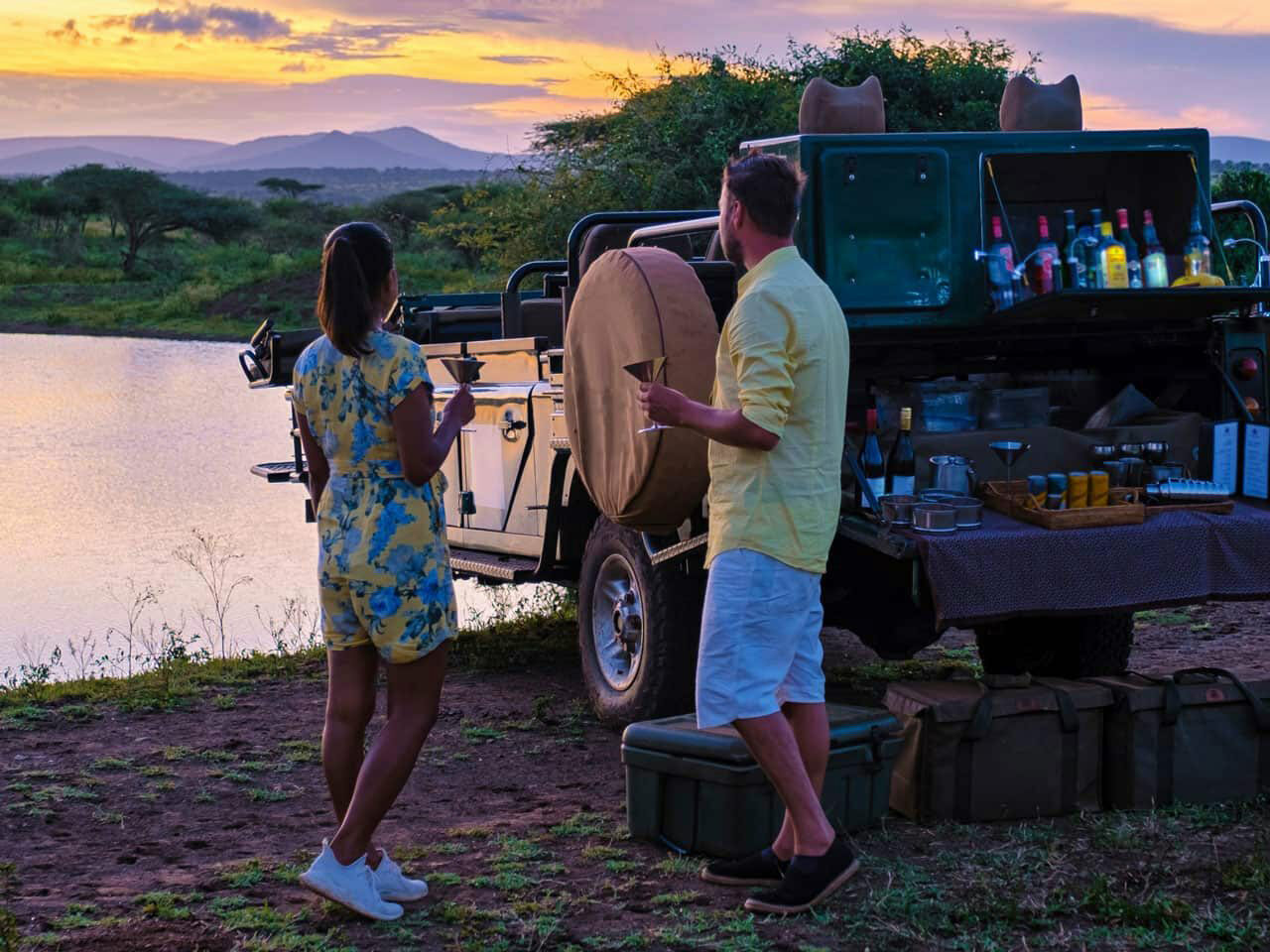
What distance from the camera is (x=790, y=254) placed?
450cm

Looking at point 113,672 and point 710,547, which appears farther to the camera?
point 113,672

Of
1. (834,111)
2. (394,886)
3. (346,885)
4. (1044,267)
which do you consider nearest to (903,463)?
(1044,267)

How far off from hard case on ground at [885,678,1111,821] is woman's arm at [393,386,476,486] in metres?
→ 1.80

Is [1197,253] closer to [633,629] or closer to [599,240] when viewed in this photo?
[633,629]

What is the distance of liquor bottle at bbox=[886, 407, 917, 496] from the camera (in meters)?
6.05

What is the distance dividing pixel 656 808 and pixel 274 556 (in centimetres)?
971

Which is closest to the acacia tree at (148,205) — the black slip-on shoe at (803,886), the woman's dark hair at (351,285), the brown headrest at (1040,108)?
the brown headrest at (1040,108)

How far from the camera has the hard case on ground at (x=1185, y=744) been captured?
544 cm

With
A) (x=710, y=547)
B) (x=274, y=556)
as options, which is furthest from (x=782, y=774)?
(x=274, y=556)

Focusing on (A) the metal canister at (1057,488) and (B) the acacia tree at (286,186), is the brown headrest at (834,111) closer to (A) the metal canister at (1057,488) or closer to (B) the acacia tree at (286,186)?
(A) the metal canister at (1057,488)

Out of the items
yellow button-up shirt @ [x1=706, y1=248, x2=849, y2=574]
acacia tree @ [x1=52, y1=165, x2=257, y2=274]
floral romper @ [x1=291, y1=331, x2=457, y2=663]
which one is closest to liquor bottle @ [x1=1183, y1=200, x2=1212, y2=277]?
yellow button-up shirt @ [x1=706, y1=248, x2=849, y2=574]

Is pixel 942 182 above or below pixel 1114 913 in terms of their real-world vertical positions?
above

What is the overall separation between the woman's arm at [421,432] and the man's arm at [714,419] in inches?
19.0

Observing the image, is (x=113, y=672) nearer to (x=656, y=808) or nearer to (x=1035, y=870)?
(x=656, y=808)
